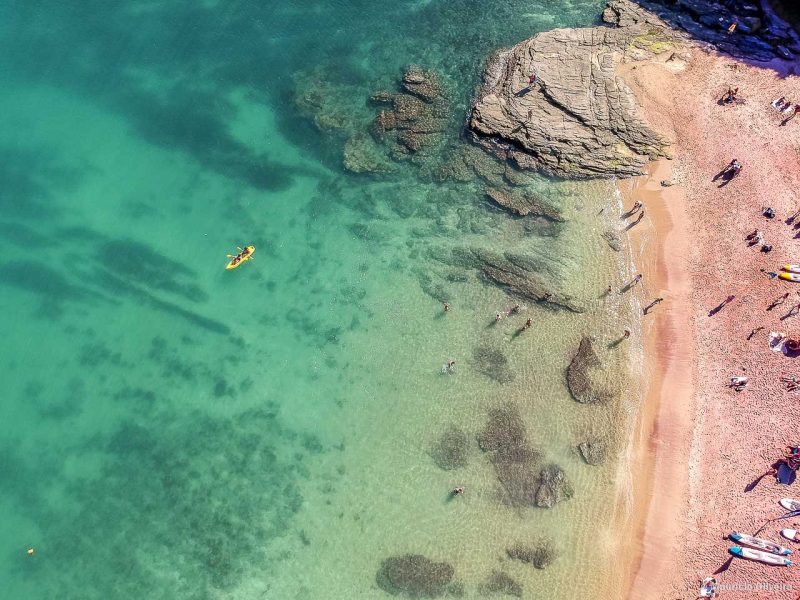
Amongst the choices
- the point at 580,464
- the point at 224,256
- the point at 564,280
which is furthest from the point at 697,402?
the point at 224,256

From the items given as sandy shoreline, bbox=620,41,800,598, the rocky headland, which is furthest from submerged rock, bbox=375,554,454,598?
the rocky headland

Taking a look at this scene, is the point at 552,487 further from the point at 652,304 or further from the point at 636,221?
the point at 636,221

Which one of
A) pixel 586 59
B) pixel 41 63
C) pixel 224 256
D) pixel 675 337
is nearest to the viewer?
pixel 675 337

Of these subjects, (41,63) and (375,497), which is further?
(41,63)

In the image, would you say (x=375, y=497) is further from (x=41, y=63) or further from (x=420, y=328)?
(x=41, y=63)

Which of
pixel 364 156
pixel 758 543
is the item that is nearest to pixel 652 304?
pixel 758 543

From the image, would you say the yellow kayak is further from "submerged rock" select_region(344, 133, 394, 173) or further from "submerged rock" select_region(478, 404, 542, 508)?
"submerged rock" select_region(478, 404, 542, 508)
